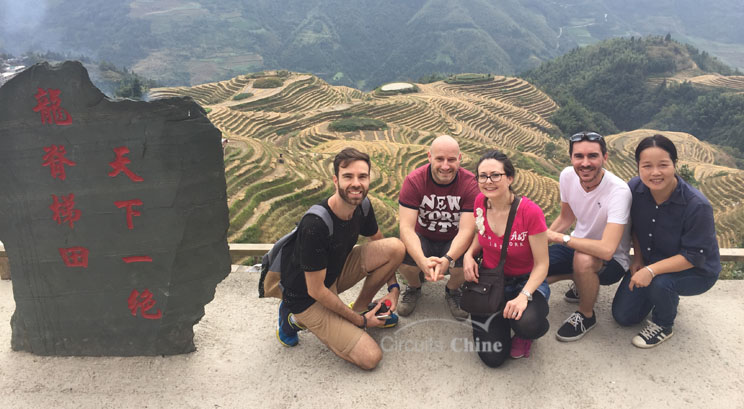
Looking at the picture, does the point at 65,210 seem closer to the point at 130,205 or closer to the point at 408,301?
the point at 130,205

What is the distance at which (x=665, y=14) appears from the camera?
6093 inches

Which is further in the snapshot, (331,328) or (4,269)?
(4,269)

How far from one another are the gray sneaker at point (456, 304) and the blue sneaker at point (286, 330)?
47.5 inches

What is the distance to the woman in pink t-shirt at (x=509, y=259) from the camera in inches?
101

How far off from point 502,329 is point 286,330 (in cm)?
148

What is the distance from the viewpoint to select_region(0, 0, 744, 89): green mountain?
102312mm

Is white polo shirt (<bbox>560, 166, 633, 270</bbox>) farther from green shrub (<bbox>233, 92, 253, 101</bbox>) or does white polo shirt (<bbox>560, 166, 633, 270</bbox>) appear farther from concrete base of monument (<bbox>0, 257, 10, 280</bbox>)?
green shrub (<bbox>233, 92, 253, 101</bbox>)

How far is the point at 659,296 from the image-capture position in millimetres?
2807

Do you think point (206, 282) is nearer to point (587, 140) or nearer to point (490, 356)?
point (490, 356)

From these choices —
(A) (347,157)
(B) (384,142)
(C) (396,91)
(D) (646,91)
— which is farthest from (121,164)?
(D) (646,91)

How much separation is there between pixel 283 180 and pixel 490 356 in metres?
8.11

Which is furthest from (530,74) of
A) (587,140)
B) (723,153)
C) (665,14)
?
(665,14)

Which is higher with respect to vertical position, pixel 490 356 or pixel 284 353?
pixel 490 356

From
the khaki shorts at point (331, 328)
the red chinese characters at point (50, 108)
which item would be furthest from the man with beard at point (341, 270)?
the red chinese characters at point (50, 108)
